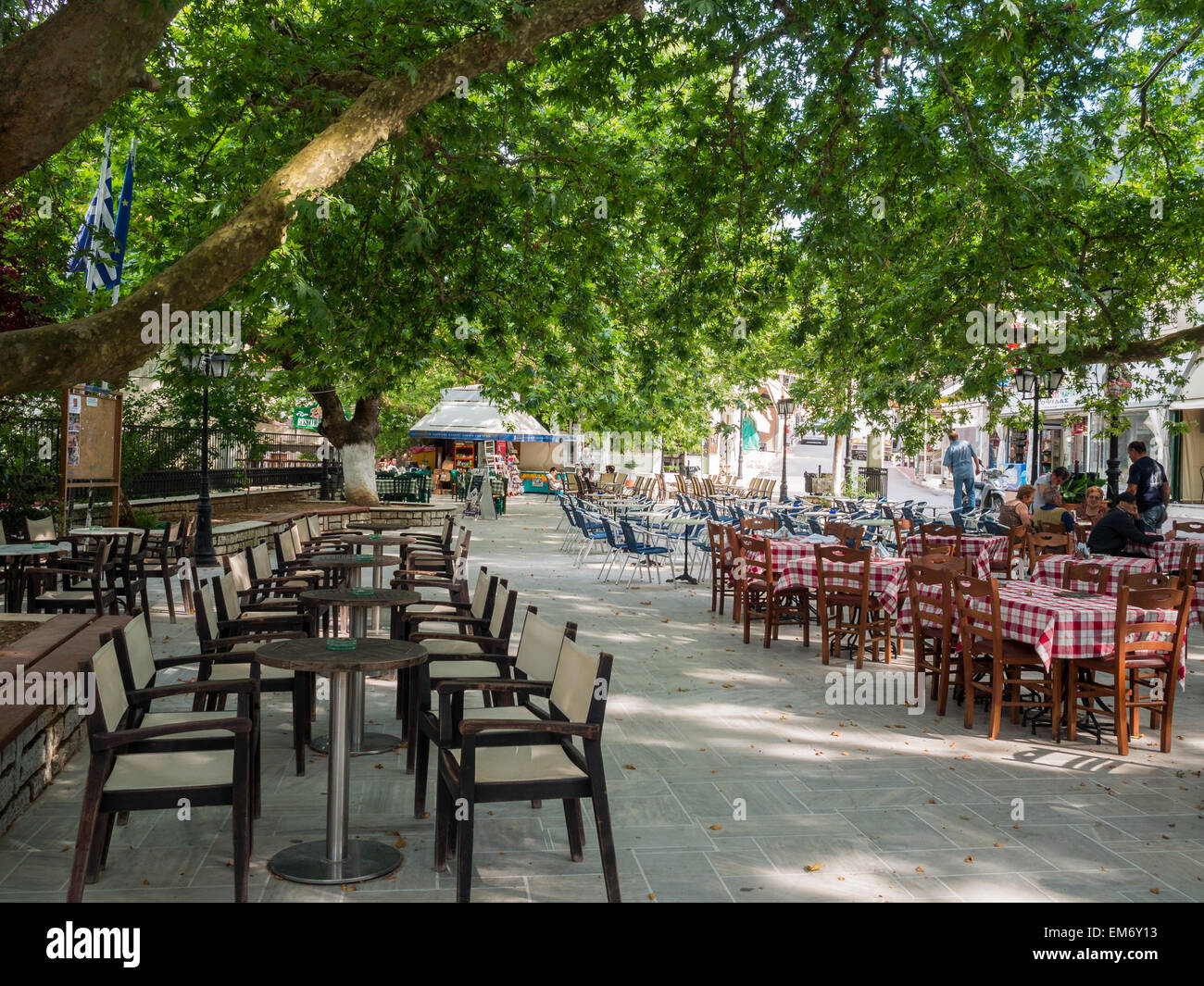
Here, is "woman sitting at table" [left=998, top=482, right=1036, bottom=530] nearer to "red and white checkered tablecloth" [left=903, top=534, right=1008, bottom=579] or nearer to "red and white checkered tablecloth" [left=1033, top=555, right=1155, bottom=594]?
"red and white checkered tablecloth" [left=903, top=534, right=1008, bottom=579]

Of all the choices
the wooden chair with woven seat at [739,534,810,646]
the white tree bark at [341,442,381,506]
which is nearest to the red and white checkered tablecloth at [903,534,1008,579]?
the wooden chair with woven seat at [739,534,810,646]

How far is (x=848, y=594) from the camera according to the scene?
884 centimetres

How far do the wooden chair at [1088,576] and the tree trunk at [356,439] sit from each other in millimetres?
14317

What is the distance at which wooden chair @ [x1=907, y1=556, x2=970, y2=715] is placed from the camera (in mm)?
6938

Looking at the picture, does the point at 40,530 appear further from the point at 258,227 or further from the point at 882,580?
the point at 882,580

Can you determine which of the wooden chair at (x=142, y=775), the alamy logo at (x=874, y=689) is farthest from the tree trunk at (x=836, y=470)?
the wooden chair at (x=142, y=775)

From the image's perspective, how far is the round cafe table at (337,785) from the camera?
391 cm

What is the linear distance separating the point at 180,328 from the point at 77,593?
3.84 metres

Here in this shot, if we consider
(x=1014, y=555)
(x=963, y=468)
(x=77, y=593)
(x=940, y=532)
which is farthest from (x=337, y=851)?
(x=963, y=468)

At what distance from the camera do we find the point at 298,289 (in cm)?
607

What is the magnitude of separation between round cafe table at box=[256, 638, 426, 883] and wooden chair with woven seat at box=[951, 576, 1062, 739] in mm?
4024

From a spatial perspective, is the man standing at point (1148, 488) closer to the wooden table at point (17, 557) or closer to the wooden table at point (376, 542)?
the wooden table at point (376, 542)

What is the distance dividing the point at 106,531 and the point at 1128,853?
32.5ft
